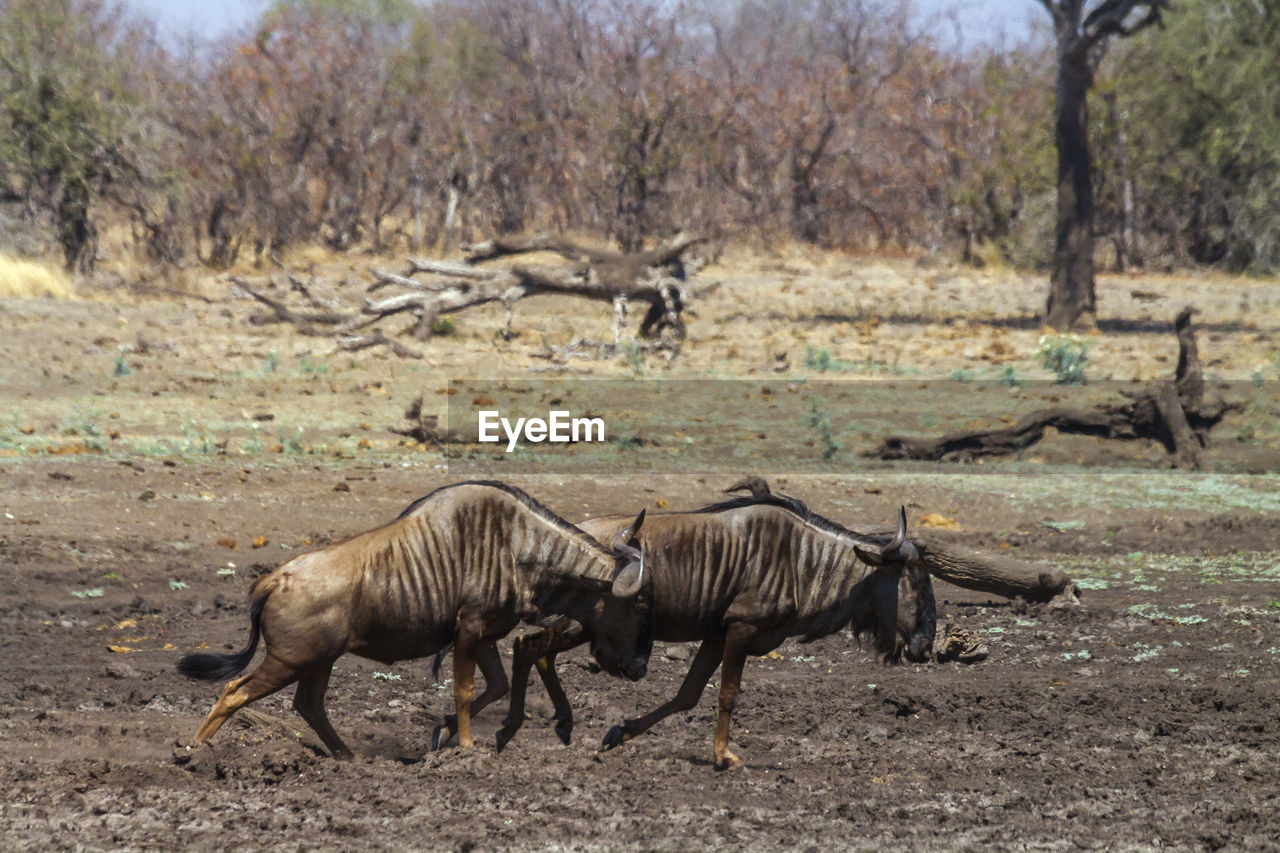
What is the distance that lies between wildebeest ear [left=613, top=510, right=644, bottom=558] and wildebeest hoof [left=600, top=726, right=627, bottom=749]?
2.82 feet

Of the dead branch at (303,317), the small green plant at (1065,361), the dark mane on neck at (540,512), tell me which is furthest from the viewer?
the dead branch at (303,317)

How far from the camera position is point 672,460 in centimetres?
1316

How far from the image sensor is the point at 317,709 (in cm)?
571

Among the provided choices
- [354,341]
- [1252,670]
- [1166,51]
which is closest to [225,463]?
[354,341]

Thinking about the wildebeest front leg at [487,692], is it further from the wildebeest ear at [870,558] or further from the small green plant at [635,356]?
the small green plant at [635,356]

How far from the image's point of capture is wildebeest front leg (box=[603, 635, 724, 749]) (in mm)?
5801

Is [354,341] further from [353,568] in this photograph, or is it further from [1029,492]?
[353,568]

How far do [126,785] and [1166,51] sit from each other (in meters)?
27.4

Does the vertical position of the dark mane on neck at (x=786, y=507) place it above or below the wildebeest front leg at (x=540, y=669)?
above

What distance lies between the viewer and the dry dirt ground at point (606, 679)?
16.7 ft

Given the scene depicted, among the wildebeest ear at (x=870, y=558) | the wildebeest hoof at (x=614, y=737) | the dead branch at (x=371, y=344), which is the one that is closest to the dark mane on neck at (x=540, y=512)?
the wildebeest hoof at (x=614, y=737)

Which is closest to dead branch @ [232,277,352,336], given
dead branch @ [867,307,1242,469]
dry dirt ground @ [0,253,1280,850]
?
dry dirt ground @ [0,253,1280,850]

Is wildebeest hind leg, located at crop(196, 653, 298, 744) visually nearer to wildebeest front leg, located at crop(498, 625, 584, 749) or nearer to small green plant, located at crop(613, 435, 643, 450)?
wildebeest front leg, located at crop(498, 625, 584, 749)

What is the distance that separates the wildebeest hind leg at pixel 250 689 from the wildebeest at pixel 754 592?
0.89m
